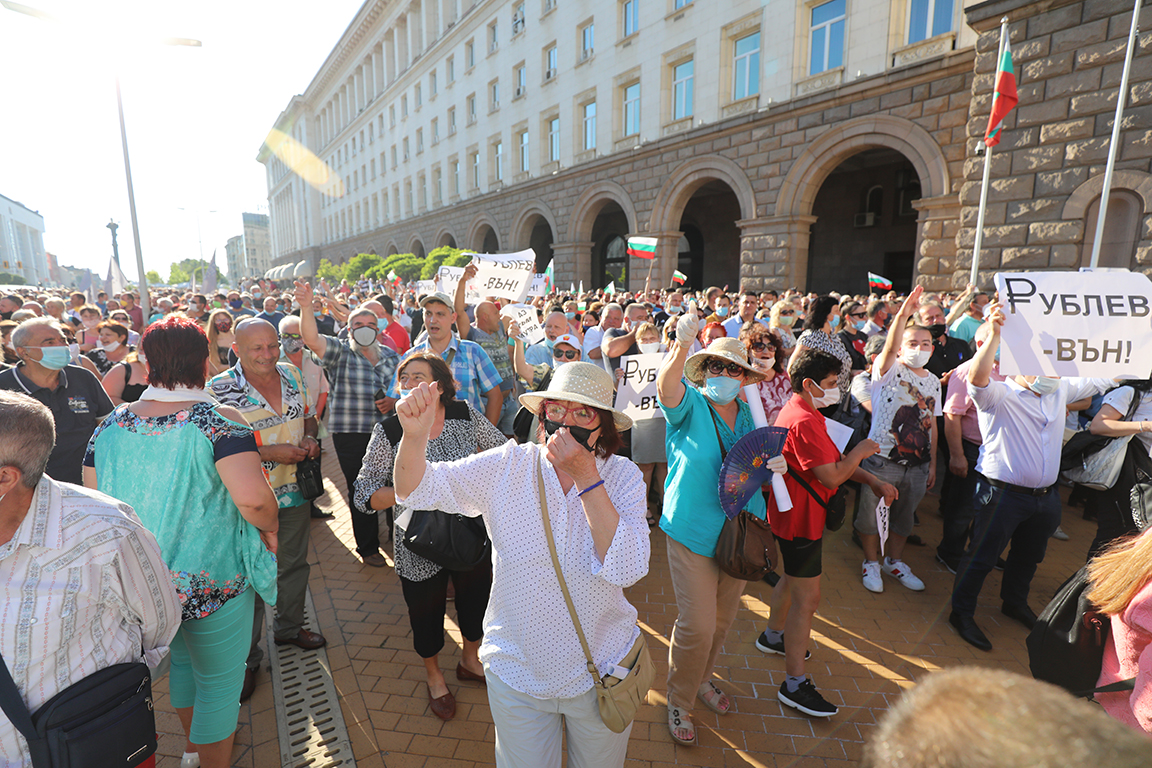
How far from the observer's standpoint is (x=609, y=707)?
6.49 feet

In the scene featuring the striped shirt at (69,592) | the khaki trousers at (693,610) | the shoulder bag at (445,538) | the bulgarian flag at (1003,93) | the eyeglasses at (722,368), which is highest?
the bulgarian flag at (1003,93)

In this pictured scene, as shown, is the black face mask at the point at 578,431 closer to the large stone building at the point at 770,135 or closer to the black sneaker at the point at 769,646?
the black sneaker at the point at 769,646

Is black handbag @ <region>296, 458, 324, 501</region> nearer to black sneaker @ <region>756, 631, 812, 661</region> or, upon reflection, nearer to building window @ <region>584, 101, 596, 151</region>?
black sneaker @ <region>756, 631, 812, 661</region>

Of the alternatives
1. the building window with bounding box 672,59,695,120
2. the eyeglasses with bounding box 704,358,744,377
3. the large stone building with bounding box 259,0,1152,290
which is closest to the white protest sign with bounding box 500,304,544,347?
the eyeglasses with bounding box 704,358,744,377

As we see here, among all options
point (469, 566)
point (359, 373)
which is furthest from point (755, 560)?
point (359, 373)

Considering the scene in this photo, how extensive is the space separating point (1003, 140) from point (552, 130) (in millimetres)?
18279

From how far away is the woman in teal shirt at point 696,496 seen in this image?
9.46ft

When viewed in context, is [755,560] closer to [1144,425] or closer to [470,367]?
[470,367]

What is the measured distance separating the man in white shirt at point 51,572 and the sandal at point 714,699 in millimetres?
2818

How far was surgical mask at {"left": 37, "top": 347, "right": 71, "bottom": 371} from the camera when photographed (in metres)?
3.84

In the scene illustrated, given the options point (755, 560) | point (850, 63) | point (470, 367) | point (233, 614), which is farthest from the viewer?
point (850, 63)

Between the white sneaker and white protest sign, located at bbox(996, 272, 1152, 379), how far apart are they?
201 centimetres

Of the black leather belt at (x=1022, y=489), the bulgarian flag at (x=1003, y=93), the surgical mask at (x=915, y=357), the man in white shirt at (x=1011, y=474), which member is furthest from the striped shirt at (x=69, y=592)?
the bulgarian flag at (x=1003, y=93)

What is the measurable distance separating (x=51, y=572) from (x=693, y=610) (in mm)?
2552
